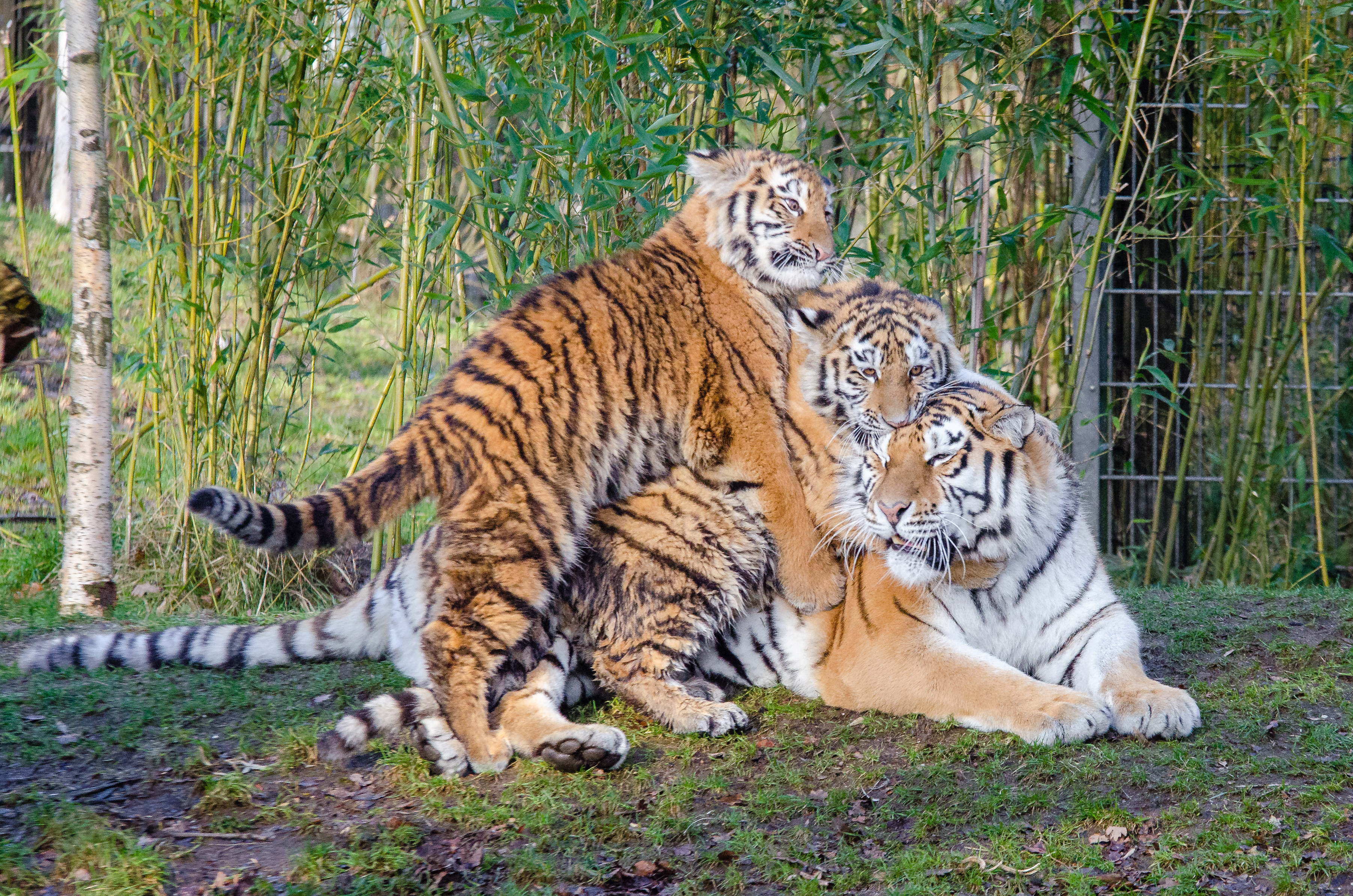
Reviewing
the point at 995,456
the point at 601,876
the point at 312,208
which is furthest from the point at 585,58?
the point at 601,876

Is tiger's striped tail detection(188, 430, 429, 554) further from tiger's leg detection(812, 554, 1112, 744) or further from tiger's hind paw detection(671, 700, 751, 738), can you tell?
tiger's leg detection(812, 554, 1112, 744)

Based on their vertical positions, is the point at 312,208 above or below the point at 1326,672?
above

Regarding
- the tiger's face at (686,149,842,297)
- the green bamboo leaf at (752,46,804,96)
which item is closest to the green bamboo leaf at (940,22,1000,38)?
the green bamboo leaf at (752,46,804,96)

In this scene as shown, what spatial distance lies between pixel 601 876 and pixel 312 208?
3178 millimetres

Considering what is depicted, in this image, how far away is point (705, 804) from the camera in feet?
8.23

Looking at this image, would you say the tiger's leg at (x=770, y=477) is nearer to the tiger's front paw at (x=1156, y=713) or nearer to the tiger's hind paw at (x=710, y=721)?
the tiger's hind paw at (x=710, y=721)

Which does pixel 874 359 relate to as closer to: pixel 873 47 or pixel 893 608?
pixel 893 608

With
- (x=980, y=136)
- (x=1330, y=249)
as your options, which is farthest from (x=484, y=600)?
(x=1330, y=249)

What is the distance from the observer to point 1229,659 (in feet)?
10.5

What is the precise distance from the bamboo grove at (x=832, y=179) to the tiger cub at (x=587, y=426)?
13.0 inches

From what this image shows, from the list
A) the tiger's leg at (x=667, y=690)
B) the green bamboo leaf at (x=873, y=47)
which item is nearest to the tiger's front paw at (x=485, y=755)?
the tiger's leg at (x=667, y=690)

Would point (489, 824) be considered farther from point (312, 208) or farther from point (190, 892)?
point (312, 208)

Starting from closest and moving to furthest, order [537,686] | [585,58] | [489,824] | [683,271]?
[489,824] < [537,686] < [683,271] < [585,58]

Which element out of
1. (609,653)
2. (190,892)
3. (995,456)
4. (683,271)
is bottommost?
(190,892)
